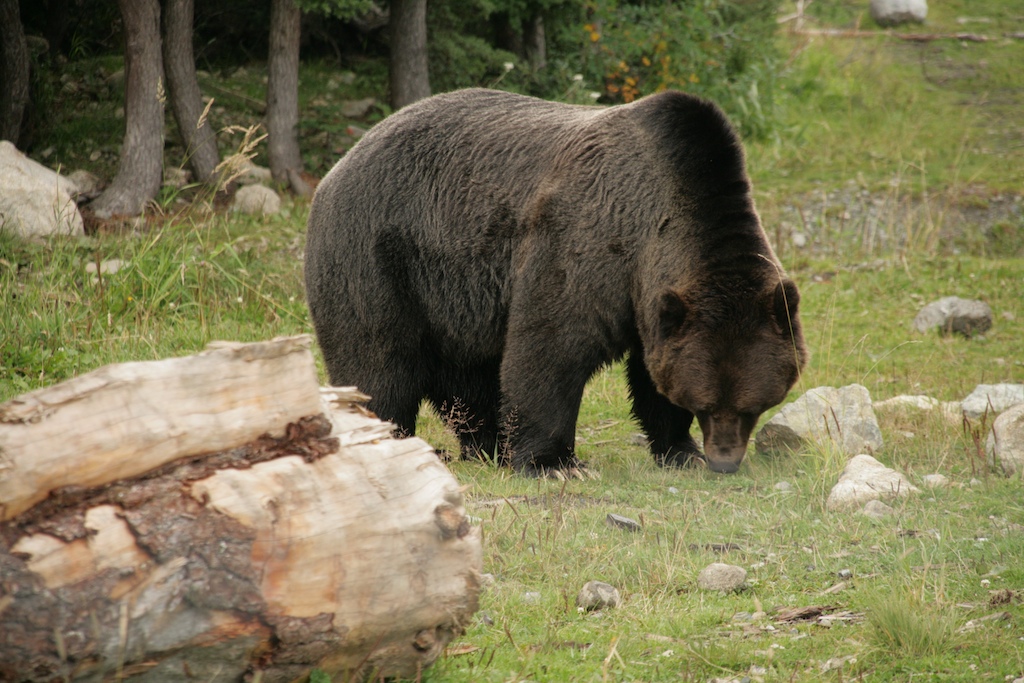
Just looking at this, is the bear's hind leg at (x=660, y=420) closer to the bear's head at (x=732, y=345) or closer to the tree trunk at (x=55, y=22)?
the bear's head at (x=732, y=345)

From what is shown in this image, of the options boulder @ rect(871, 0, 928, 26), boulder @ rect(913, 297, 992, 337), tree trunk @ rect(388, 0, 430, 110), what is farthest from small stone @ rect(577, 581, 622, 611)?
boulder @ rect(871, 0, 928, 26)

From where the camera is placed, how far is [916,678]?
10.9 feet

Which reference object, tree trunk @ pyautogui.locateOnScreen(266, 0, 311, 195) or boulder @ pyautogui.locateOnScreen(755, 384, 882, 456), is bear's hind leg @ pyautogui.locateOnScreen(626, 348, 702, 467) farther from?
tree trunk @ pyautogui.locateOnScreen(266, 0, 311, 195)

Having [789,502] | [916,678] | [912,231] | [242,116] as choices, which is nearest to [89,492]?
[916,678]

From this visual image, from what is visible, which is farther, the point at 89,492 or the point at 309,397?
the point at 309,397

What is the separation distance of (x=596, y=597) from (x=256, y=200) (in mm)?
7794

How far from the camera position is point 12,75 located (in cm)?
1025

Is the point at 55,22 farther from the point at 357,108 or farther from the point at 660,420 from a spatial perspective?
the point at 660,420

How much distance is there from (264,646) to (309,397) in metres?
0.71

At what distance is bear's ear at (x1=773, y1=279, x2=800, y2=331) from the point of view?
17.8ft

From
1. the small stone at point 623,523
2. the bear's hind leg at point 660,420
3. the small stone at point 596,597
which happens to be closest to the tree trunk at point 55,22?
the bear's hind leg at point 660,420

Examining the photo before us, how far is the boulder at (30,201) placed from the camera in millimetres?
8703

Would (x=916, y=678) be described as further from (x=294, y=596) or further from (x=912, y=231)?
(x=912, y=231)

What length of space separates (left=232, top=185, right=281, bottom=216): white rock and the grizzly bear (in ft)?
14.0
